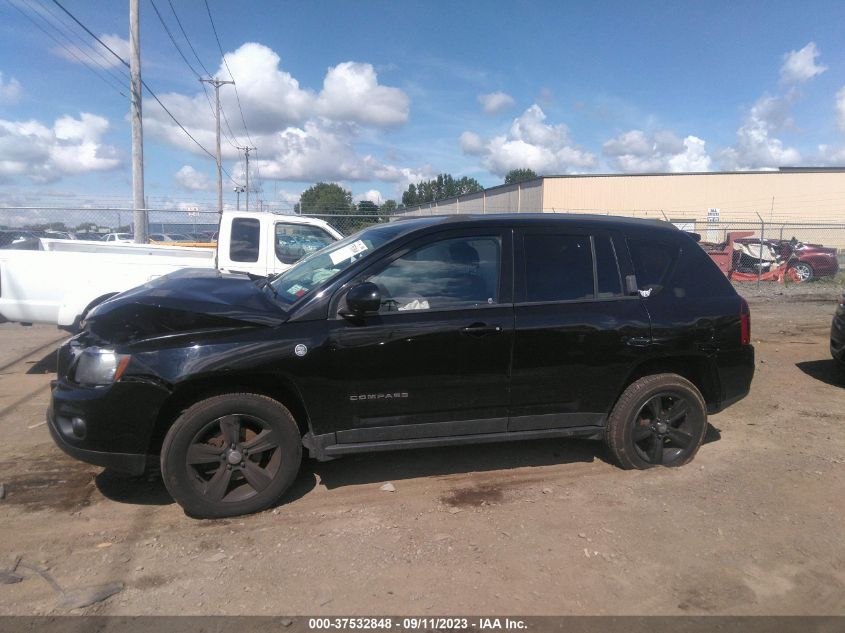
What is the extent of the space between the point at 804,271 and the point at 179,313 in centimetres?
1882

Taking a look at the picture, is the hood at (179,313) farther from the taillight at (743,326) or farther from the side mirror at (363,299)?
the taillight at (743,326)

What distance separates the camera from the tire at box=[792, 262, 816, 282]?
17.4m

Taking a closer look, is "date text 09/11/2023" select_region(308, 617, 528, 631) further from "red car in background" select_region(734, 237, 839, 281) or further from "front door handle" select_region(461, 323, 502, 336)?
"red car in background" select_region(734, 237, 839, 281)

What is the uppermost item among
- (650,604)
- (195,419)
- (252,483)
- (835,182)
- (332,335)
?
(835,182)

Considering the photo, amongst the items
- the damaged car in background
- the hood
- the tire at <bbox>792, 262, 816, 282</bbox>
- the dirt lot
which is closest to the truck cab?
the dirt lot

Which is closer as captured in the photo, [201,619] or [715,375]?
[201,619]

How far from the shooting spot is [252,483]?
3.65m

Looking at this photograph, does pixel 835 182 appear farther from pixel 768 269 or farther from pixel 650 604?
pixel 650 604

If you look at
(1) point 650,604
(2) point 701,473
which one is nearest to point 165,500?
(1) point 650,604

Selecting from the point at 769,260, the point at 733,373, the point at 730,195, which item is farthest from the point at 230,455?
the point at 730,195

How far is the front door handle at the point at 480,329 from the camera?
382cm

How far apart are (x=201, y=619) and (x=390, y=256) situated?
2233mm

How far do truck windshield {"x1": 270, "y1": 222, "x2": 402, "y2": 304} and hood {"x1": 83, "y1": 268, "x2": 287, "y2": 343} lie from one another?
20cm

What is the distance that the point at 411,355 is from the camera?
3.74 metres
